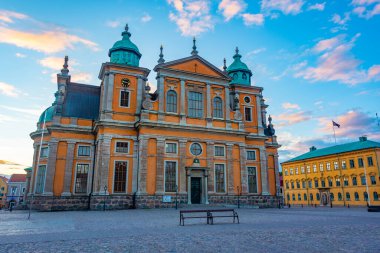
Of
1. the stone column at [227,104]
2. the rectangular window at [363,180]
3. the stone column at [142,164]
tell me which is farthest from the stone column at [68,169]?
the rectangular window at [363,180]

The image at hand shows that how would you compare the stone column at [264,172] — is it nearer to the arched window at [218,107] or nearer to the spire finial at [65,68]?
the arched window at [218,107]

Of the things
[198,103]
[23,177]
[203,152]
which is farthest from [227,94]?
[23,177]

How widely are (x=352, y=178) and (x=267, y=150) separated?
24268 mm

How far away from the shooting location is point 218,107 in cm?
3688

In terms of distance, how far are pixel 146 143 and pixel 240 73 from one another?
65.3ft

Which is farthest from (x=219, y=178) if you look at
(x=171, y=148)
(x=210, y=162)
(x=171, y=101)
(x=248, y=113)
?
(x=248, y=113)

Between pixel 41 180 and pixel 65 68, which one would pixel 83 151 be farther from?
pixel 65 68

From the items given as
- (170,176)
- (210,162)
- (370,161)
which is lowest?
(170,176)

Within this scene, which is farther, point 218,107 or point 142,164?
point 218,107

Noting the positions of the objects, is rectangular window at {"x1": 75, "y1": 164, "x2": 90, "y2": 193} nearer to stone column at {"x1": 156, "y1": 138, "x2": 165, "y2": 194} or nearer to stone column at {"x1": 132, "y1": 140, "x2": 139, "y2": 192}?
stone column at {"x1": 132, "y1": 140, "x2": 139, "y2": 192}

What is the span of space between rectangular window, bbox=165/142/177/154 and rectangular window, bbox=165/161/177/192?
4.05 ft

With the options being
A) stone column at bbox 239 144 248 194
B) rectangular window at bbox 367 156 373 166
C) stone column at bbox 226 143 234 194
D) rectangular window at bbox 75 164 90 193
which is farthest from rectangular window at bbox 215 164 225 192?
rectangular window at bbox 367 156 373 166

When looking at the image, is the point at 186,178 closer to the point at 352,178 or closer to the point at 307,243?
the point at 307,243

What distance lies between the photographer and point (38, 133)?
35.9 m
